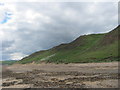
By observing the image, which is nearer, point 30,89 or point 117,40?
point 30,89

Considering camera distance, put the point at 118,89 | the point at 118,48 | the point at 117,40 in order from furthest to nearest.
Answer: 1. the point at 117,40
2. the point at 118,48
3. the point at 118,89

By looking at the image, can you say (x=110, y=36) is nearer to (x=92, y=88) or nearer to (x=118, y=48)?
(x=118, y=48)

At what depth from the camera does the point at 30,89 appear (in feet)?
78.2

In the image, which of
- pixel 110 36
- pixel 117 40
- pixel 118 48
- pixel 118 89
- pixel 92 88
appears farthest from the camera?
pixel 110 36

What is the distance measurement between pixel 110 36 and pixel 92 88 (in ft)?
448

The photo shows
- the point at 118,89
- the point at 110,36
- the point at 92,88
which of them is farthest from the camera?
the point at 110,36

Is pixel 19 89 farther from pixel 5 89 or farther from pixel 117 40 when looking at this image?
pixel 117 40

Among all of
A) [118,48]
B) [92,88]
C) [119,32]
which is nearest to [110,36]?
[119,32]

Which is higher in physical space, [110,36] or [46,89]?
[110,36]

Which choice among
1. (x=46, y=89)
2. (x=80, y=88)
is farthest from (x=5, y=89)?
(x=80, y=88)

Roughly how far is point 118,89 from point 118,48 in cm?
10114

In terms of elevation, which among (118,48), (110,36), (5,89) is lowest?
(5,89)

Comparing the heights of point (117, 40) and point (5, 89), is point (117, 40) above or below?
above

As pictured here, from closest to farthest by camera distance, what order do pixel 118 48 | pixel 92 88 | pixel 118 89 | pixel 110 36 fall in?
pixel 118 89 → pixel 92 88 → pixel 118 48 → pixel 110 36
